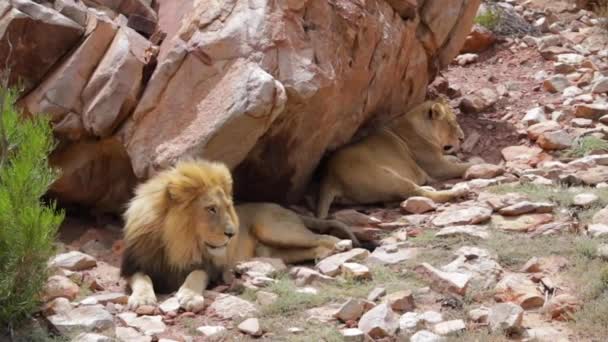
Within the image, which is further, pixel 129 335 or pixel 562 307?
pixel 562 307

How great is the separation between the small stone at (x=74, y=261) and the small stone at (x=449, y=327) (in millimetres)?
2531

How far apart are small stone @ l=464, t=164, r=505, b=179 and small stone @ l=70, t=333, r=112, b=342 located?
454 cm

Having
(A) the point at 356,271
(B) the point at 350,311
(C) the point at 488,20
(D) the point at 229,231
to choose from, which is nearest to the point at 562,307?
(B) the point at 350,311

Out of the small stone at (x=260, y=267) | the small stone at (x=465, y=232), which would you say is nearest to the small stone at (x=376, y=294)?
the small stone at (x=260, y=267)

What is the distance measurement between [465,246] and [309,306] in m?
1.44

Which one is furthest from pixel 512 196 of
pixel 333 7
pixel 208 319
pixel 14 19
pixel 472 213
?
pixel 14 19

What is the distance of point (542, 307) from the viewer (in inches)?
217

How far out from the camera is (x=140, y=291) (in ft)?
19.4

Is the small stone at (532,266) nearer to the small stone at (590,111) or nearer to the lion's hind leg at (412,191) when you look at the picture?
the lion's hind leg at (412,191)

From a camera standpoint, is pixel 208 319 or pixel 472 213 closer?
pixel 208 319

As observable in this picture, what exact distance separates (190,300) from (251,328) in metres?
0.61

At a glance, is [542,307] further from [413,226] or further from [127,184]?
[127,184]

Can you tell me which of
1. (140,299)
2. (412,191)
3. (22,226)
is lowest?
(412,191)

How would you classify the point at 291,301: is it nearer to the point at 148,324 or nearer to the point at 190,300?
the point at 190,300
